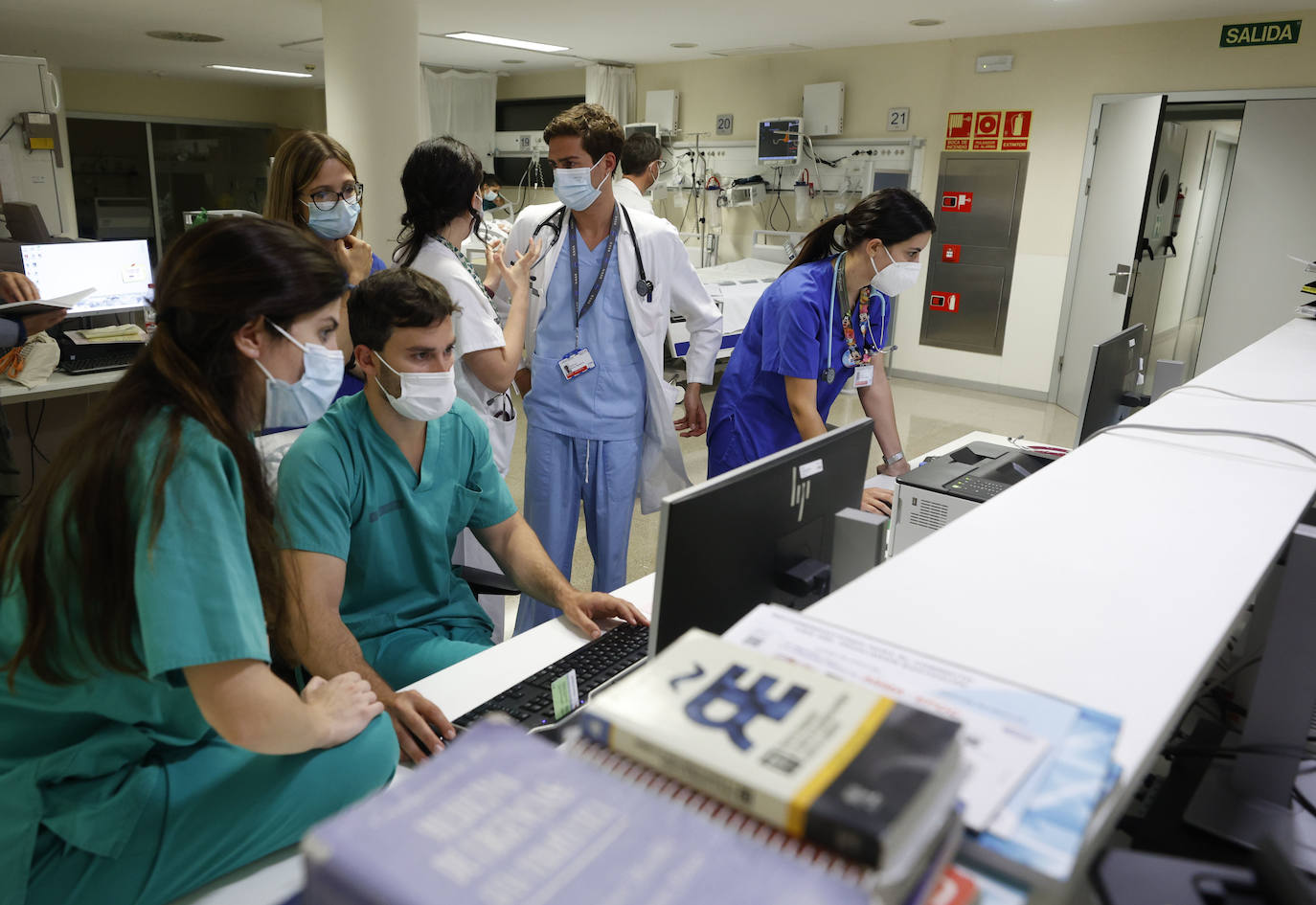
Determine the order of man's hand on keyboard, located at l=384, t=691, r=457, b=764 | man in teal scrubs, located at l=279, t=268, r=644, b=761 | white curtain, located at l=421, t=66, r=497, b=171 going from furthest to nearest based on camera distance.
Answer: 1. white curtain, located at l=421, t=66, r=497, b=171
2. man in teal scrubs, located at l=279, t=268, r=644, b=761
3. man's hand on keyboard, located at l=384, t=691, r=457, b=764

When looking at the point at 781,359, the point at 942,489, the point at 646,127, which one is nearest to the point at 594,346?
the point at 781,359

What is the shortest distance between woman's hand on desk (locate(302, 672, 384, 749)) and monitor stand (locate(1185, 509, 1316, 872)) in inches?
39.3

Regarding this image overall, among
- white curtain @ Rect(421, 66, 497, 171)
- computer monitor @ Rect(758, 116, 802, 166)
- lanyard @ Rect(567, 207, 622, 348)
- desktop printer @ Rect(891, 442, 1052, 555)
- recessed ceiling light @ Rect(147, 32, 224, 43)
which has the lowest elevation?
desktop printer @ Rect(891, 442, 1052, 555)

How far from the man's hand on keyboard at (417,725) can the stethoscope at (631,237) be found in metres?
1.48

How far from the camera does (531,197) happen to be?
909cm

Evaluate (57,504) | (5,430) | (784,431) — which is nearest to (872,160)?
(784,431)

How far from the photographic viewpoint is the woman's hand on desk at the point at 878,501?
194 cm

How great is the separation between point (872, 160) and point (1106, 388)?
192 inches

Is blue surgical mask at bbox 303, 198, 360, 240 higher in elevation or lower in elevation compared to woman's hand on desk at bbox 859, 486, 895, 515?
higher

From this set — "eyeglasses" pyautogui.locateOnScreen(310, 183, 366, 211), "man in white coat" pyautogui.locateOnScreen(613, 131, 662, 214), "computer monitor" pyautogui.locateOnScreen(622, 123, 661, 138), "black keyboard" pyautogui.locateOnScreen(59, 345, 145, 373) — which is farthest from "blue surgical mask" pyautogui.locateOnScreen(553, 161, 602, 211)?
"computer monitor" pyautogui.locateOnScreen(622, 123, 661, 138)

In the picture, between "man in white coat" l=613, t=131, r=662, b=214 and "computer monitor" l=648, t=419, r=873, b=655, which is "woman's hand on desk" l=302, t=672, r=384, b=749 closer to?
"computer monitor" l=648, t=419, r=873, b=655

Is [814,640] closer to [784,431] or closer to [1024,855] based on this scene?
[1024,855]

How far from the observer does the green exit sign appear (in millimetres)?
4840

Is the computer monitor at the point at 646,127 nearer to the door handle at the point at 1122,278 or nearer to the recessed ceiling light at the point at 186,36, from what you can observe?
the recessed ceiling light at the point at 186,36
